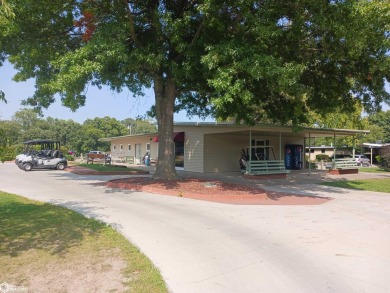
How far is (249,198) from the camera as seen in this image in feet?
39.1

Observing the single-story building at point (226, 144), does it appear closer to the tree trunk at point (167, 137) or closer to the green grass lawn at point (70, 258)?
the tree trunk at point (167, 137)

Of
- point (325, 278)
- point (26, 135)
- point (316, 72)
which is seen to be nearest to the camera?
point (325, 278)

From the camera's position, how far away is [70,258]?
5.33m

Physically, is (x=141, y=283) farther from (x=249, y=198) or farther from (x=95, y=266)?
(x=249, y=198)

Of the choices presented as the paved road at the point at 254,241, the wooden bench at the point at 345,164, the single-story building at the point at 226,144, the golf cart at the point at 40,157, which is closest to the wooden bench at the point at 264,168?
the single-story building at the point at 226,144

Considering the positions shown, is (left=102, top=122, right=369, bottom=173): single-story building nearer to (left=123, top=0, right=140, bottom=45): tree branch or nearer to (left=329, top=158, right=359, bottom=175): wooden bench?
(left=329, top=158, right=359, bottom=175): wooden bench

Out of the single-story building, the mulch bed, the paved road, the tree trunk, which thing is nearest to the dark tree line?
the single-story building

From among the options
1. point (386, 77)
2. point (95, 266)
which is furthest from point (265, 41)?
point (95, 266)

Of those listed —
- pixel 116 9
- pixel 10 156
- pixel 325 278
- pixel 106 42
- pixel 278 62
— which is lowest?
pixel 325 278

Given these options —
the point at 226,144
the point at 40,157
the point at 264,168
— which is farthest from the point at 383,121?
the point at 40,157

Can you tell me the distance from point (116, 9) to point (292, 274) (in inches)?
439

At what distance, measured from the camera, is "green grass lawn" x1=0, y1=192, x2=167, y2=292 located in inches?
175

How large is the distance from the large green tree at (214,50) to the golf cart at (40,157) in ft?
26.0

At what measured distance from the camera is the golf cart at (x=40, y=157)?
2389 centimetres
